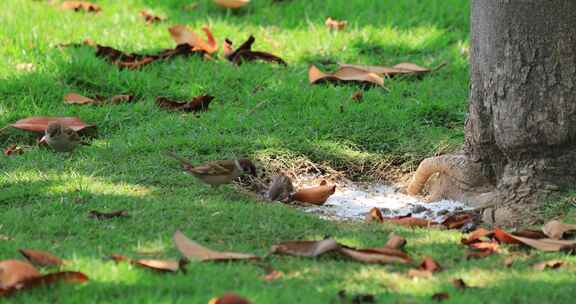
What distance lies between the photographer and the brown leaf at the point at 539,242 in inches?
175

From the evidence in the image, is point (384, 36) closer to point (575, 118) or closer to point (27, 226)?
point (575, 118)

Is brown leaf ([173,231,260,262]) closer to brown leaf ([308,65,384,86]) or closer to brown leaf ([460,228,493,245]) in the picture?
brown leaf ([460,228,493,245])

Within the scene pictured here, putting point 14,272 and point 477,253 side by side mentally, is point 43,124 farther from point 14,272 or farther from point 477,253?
point 477,253

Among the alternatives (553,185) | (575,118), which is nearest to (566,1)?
(575,118)

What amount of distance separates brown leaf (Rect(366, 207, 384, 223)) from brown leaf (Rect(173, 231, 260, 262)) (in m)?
1.18

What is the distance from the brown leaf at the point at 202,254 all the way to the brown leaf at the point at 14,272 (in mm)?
680

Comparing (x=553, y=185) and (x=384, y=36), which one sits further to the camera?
(x=384, y=36)

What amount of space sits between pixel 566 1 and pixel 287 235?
6.22ft

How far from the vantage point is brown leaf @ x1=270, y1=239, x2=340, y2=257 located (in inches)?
168

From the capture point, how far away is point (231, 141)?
6215mm

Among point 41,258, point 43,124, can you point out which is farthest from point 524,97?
point 43,124

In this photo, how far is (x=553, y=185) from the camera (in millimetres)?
5266

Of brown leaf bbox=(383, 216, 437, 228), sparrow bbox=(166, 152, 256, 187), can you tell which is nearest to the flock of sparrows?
sparrow bbox=(166, 152, 256, 187)

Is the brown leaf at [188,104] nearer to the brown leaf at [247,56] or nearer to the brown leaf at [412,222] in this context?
the brown leaf at [247,56]
